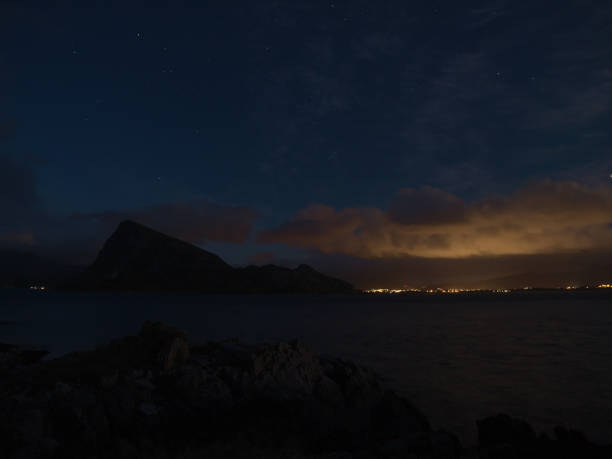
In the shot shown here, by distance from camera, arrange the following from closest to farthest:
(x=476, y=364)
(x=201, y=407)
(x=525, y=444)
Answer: (x=525, y=444) < (x=201, y=407) < (x=476, y=364)

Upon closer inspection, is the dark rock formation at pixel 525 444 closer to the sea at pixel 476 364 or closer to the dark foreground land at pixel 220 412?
the dark foreground land at pixel 220 412

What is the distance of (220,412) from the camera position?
18.0 m

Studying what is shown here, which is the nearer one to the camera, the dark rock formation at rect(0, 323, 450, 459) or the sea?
the dark rock formation at rect(0, 323, 450, 459)

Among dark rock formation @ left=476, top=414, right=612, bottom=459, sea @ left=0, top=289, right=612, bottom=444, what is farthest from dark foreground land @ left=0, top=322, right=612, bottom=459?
sea @ left=0, top=289, right=612, bottom=444

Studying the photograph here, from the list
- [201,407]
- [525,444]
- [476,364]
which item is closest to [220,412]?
[201,407]

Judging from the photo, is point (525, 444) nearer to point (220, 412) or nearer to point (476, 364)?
point (220, 412)

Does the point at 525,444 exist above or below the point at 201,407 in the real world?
above

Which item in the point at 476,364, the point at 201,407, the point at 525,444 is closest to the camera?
the point at 525,444

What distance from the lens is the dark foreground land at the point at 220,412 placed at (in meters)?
12.6

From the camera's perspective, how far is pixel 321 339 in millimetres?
56969

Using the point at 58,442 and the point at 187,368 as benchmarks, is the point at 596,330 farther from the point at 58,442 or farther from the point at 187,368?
the point at 58,442

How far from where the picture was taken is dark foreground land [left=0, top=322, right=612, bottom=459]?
41.3 ft

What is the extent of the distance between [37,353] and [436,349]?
41077mm

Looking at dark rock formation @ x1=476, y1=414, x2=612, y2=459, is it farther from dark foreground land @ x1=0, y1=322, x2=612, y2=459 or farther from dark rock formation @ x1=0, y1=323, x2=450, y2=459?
dark rock formation @ x1=0, y1=323, x2=450, y2=459
